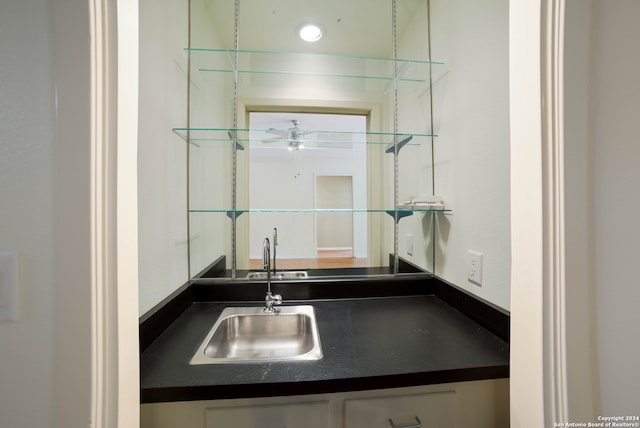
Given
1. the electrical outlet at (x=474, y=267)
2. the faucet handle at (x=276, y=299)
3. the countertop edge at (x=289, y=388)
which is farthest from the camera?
the faucet handle at (x=276, y=299)

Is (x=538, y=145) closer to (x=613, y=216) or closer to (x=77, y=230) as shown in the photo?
(x=613, y=216)

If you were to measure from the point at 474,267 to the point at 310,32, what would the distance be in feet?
5.09

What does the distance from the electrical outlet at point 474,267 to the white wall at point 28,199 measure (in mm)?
1226

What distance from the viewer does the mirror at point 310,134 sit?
1.27 metres

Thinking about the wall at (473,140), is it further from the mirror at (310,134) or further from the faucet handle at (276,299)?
the faucet handle at (276,299)

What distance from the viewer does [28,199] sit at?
363 millimetres

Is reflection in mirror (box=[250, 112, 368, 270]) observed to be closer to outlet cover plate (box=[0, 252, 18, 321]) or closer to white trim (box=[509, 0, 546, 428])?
white trim (box=[509, 0, 546, 428])

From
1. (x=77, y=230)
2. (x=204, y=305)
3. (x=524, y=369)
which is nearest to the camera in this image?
(x=77, y=230)

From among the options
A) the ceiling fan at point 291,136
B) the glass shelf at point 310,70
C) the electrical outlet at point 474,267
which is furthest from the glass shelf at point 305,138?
the electrical outlet at point 474,267

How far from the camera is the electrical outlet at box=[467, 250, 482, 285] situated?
927 mm

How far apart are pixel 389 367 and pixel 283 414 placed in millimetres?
328

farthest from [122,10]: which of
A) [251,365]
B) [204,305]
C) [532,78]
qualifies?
[204,305]

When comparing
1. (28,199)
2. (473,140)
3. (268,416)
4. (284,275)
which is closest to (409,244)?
(473,140)

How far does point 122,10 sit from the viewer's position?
1.27ft
